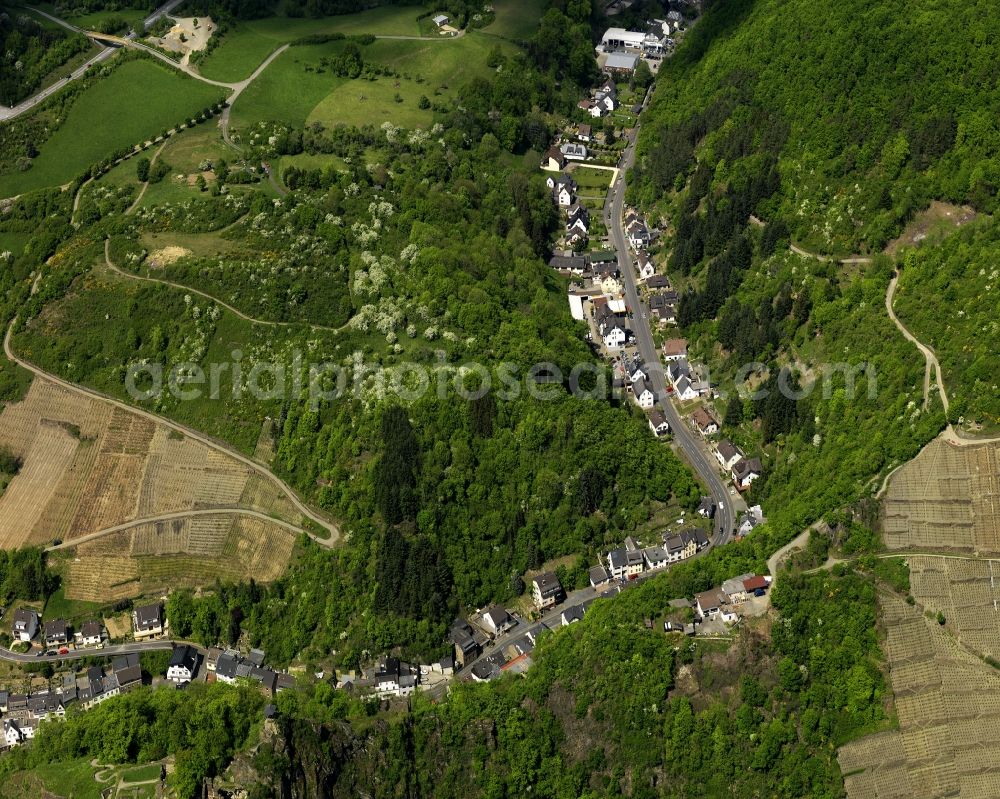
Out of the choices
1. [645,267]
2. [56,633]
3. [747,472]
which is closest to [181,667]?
[56,633]

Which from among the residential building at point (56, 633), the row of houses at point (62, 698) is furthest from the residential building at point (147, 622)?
the residential building at point (56, 633)

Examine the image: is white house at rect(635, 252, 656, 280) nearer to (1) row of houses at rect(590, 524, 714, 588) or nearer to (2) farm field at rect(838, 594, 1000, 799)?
→ (1) row of houses at rect(590, 524, 714, 588)

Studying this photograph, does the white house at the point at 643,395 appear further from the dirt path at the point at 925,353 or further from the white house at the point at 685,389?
the dirt path at the point at 925,353

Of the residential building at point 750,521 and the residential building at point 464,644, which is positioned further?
the residential building at point 750,521

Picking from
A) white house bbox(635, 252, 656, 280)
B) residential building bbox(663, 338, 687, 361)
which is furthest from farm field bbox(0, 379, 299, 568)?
white house bbox(635, 252, 656, 280)

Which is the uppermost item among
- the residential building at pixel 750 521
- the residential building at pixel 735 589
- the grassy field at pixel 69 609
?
the residential building at pixel 735 589

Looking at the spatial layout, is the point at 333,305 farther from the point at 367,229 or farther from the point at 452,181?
the point at 452,181

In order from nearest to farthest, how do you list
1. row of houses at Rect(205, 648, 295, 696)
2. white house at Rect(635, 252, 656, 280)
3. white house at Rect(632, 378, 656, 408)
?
row of houses at Rect(205, 648, 295, 696) → white house at Rect(632, 378, 656, 408) → white house at Rect(635, 252, 656, 280)
